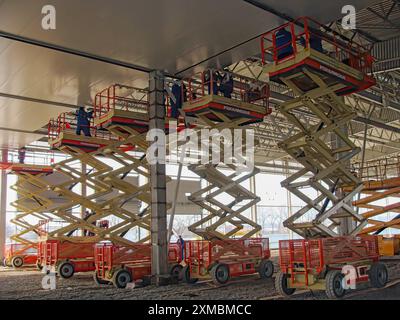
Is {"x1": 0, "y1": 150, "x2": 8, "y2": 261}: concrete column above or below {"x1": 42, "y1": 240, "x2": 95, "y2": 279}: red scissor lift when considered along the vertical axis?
above

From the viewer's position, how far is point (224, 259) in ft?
53.0

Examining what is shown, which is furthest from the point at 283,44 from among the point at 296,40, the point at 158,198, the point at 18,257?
the point at 18,257

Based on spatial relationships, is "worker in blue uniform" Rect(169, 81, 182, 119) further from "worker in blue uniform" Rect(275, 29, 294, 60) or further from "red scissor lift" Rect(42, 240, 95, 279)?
"red scissor lift" Rect(42, 240, 95, 279)

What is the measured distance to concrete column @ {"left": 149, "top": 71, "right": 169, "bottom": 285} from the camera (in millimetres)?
15984

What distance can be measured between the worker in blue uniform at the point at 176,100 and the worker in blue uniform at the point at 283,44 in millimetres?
5333

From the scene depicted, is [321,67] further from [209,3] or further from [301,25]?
[209,3]

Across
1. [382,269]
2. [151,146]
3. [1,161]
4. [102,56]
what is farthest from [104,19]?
[1,161]

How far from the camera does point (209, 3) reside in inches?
485

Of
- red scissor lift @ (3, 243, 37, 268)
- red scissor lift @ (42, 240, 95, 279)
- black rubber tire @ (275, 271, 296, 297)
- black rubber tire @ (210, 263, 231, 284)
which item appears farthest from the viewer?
red scissor lift @ (3, 243, 37, 268)

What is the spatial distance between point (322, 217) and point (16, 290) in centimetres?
1104

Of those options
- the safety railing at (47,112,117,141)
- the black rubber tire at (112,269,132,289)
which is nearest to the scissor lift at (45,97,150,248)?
the safety railing at (47,112,117,141)

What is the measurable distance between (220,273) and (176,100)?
681 centimetres

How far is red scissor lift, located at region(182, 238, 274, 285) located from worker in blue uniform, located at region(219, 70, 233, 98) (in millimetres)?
5547
